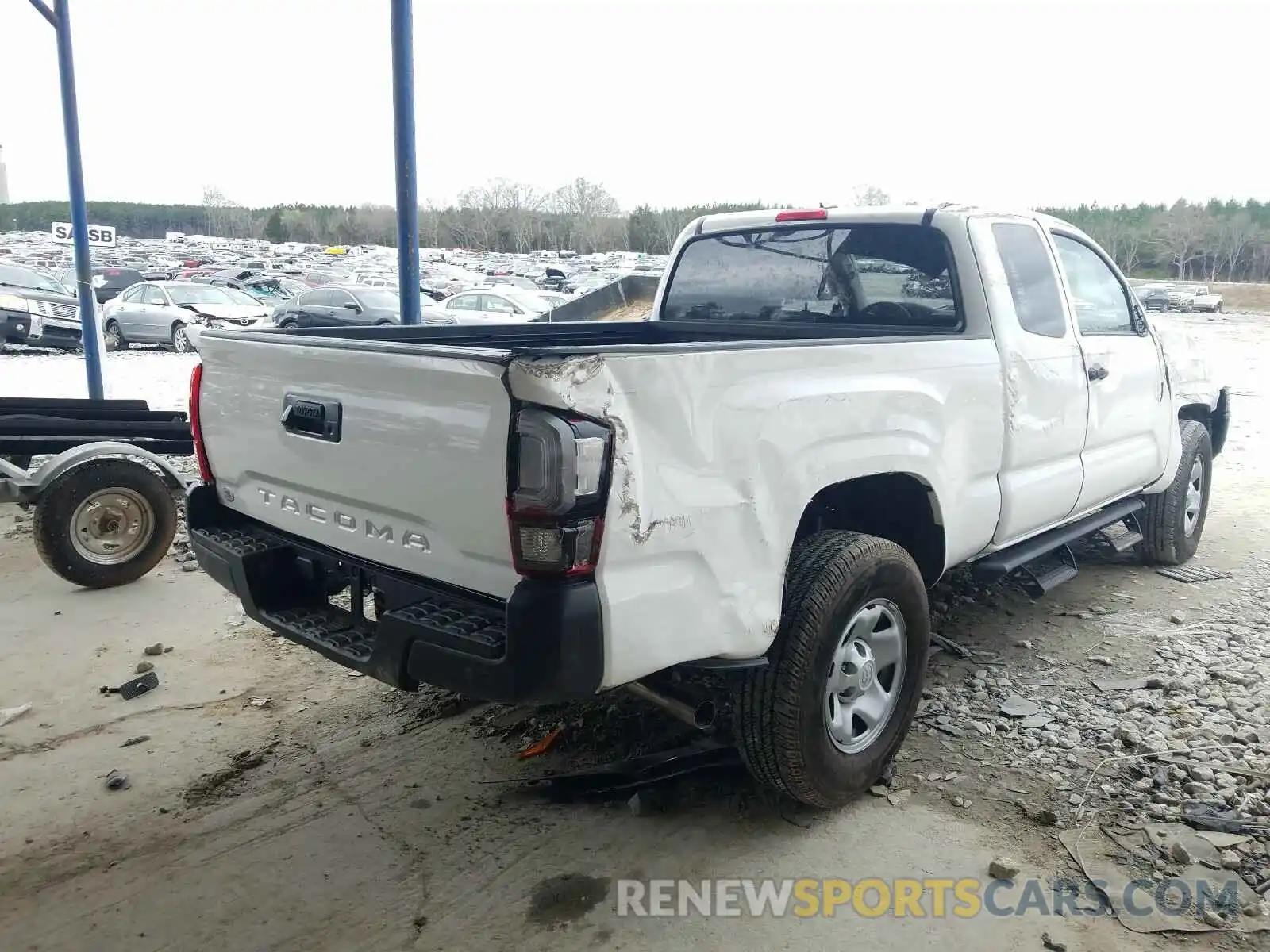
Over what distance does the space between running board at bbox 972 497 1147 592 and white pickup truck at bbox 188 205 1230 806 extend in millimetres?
20

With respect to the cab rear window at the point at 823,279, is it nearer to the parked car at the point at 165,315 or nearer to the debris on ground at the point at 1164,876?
the debris on ground at the point at 1164,876

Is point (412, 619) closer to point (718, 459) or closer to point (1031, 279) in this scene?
point (718, 459)

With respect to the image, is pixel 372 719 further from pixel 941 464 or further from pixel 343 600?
pixel 941 464

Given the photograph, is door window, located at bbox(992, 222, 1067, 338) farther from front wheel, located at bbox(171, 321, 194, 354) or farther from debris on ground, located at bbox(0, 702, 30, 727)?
front wheel, located at bbox(171, 321, 194, 354)

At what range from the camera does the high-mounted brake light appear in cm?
446

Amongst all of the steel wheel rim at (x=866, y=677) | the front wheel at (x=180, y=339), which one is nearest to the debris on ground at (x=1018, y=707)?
the steel wheel rim at (x=866, y=677)

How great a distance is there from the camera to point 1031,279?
14.1ft

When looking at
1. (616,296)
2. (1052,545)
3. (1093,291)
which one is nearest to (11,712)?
(1052,545)

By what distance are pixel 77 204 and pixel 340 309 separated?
9.55m

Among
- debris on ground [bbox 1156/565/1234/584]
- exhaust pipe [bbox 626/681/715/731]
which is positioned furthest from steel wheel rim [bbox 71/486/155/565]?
debris on ground [bbox 1156/565/1234/584]

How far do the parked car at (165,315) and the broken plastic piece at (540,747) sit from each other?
1741 centimetres

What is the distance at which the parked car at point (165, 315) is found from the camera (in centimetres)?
1919

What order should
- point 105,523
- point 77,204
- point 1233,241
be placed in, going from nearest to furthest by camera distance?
point 105,523 < point 77,204 < point 1233,241

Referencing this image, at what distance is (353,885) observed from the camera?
2.93m
